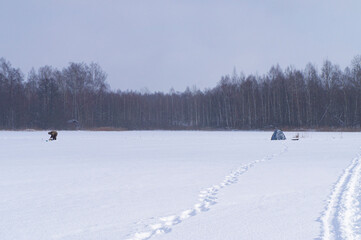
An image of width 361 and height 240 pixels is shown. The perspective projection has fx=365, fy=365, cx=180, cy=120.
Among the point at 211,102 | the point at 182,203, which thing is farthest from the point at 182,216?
the point at 211,102

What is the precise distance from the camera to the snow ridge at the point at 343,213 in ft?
13.1

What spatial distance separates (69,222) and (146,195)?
79.6 inches

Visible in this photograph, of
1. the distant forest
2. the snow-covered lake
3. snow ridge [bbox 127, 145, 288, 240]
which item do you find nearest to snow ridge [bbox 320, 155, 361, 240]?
the snow-covered lake

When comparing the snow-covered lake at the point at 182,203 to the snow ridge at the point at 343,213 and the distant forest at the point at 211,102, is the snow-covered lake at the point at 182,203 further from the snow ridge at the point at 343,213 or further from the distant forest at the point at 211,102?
the distant forest at the point at 211,102

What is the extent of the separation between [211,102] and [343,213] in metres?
59.6

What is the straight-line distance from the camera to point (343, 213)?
483cm

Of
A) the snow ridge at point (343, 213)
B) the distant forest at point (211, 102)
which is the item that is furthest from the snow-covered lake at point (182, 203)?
the distant forest at point (211, 102)

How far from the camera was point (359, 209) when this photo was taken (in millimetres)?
5043

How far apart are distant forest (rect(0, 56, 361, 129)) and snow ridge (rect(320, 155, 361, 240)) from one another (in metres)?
42.0

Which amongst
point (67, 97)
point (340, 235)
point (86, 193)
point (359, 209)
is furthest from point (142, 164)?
point (67, 97)

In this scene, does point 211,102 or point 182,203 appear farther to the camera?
point 211,102

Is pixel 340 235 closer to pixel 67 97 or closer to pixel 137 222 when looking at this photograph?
pixel 137 222

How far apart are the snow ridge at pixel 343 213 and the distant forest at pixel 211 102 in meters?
42.0

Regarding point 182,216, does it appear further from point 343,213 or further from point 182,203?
point 343,213
